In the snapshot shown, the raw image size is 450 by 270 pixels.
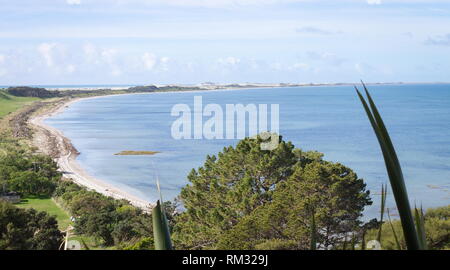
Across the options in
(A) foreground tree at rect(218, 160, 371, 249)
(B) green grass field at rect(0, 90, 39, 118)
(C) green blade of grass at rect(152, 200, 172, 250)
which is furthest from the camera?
(B) green grass field at rect(0, 90, 39, 118)

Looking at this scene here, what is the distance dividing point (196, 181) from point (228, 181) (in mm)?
507

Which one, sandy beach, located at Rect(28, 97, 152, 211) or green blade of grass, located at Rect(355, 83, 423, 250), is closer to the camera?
green blade of grass, located at Rect(355, 83, 423, 250)

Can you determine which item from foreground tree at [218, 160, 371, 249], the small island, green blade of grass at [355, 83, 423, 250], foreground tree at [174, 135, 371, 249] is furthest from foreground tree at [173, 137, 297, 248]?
the small island

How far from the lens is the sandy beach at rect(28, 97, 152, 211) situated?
10990 mm

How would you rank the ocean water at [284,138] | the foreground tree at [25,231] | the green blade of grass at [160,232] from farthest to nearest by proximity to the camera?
the ocean water at [284,138], the foreground tree at [25,231], the green blade of grass at [160,232]

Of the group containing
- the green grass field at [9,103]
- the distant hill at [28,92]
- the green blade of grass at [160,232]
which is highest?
the distant hill at [28,92]

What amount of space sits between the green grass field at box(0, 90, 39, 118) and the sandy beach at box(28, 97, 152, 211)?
509 mm

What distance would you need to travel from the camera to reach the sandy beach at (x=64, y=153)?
10990 millimetres

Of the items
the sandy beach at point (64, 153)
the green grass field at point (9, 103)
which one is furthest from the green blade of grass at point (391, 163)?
the green grass field at point (9, 103)

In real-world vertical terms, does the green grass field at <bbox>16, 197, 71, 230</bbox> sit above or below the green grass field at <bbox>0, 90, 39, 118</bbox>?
below

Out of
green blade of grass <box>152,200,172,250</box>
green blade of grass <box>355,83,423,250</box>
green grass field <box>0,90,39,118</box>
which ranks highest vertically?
green grass field <box>0,90,39,118</box>

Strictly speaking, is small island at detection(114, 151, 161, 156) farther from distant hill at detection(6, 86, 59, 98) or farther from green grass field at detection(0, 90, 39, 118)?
green grass field at detection(0, 90, 39, 118)

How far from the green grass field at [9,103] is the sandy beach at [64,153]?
509 mm

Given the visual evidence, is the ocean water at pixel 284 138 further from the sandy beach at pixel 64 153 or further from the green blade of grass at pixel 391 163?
the green blade of grass at pixel 391 163
